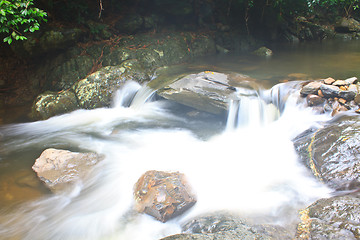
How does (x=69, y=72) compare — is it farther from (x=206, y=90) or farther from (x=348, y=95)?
(x=348, y=95)

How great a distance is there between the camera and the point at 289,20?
14.0m

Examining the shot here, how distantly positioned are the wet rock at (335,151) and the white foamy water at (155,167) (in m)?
0.18

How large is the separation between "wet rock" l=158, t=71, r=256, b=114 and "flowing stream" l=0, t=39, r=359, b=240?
29 centimetres

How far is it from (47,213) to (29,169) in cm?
127

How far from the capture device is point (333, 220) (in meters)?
2.52

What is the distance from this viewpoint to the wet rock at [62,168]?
3.95 m

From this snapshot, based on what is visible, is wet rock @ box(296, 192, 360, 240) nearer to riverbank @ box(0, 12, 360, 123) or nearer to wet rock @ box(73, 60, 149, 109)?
wet rock @ box(73, 60, 149, 109)

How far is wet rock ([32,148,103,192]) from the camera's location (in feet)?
13.0

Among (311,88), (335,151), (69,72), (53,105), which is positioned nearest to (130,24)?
(69,72)

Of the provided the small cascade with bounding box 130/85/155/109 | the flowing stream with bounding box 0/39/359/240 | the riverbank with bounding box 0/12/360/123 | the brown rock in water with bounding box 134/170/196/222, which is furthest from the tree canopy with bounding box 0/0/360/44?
the brown rock in water with bounding box 134/170/196/222

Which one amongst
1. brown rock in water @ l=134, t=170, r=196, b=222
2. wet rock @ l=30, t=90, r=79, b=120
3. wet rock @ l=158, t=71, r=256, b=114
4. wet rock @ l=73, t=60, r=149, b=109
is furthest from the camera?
wet rock @ l=73, t=60, r=149, b=109

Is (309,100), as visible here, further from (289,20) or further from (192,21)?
(289,20)

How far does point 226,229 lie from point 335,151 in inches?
80.5

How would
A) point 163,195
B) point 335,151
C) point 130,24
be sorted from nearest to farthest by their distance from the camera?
point 163,195, point 335,151, point 130,24
